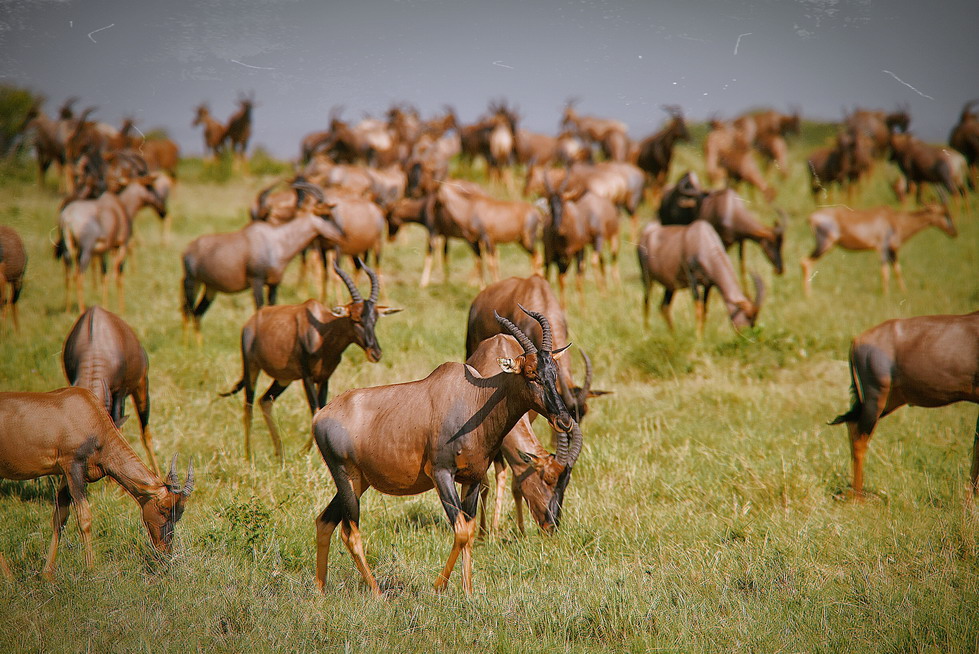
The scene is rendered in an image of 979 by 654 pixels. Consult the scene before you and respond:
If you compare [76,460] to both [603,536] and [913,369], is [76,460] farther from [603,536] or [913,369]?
[913,369]

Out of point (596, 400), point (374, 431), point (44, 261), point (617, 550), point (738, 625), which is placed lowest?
point (44, 261)

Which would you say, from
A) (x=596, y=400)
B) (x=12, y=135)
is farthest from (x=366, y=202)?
(x=596, y=400)

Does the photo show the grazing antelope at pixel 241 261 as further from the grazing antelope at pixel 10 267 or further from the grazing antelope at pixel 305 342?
the grazing antelope at pixel 305 342

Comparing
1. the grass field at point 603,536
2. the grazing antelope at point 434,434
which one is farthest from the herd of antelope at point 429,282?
the grass field at point 603,536

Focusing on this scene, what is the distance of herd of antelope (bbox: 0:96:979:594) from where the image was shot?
480 centimetres

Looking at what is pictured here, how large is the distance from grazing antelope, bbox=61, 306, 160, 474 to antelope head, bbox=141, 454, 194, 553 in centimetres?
141

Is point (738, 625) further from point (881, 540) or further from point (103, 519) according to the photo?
point (103, 519)

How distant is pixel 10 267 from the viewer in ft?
35.5

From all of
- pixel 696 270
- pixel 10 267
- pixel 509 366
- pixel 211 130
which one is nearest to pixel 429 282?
pixel 696 270

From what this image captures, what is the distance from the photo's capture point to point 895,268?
49.9 ft

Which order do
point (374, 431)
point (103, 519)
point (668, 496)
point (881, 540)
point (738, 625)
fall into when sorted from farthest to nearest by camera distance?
1. point (668, 496)
2. point (103, 519)
3. point (881, 540)
4. point (374, 431)
5. point (738, 625)

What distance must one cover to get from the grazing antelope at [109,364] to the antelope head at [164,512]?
55.4 inches

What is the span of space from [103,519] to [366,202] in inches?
388

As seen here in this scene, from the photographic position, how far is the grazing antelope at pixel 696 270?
11359 millimetres
